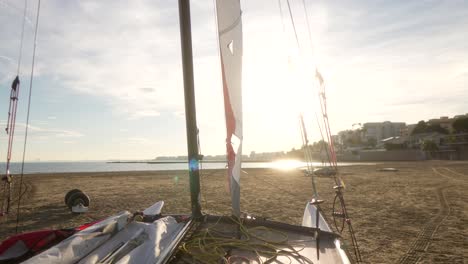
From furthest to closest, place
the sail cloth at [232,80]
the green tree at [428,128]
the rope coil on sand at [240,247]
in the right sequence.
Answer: the green tree at [428,128] < the sail cloth at [232,80] < the rope coil on sand at [240,247]

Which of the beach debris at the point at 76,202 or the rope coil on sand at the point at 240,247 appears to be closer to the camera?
the rope coil on sand at the point at 240,247

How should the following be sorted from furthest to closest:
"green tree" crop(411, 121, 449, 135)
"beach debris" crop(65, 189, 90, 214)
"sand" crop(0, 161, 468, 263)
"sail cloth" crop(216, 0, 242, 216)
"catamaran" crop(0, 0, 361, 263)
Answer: "green tree" crop(411, 121, 449, 135)
"beach debris" crop(65, 189, 90, 214)
"sand" crop(0, 161, 468, 263)
"sail cloth" crop(216, 0, 242, 216)
"catamaran" crop(0, 0, 361, 263)

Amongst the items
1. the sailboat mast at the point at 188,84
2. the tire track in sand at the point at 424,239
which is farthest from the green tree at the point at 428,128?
the sailboat mast at the point at 188,84

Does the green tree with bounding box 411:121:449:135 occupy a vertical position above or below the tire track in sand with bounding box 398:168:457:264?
above

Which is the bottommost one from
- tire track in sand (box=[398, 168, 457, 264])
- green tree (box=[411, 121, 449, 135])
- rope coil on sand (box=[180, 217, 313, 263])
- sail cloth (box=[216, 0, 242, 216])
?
tire track in sand (box=[398, 168, 457, 264])

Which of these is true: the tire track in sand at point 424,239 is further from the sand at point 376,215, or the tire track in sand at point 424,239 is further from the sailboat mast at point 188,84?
the sailboat mast at point 188,84

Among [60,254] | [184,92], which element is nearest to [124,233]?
[60,254]

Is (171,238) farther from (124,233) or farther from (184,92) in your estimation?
(184,92)

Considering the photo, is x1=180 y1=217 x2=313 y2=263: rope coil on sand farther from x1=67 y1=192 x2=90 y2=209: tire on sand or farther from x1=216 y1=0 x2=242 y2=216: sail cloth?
x1=67 y1=192 x2=90 y2=209: tire on sand

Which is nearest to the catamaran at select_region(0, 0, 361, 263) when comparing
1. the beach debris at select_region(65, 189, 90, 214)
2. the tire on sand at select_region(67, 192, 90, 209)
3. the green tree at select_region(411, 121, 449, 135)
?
the beach debris at select_region(65, 189, 90, 214)

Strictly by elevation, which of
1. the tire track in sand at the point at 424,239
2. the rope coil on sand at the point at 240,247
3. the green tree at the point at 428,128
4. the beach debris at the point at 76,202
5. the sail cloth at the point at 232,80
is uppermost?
the green tree at the point at 428,128

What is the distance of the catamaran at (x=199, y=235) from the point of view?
3.06 meters

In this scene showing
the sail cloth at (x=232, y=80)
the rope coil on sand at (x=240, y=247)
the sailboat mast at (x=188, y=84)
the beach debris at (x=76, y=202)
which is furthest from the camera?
the beach debris at (x=76, y=202)

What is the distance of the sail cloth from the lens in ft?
14.0
